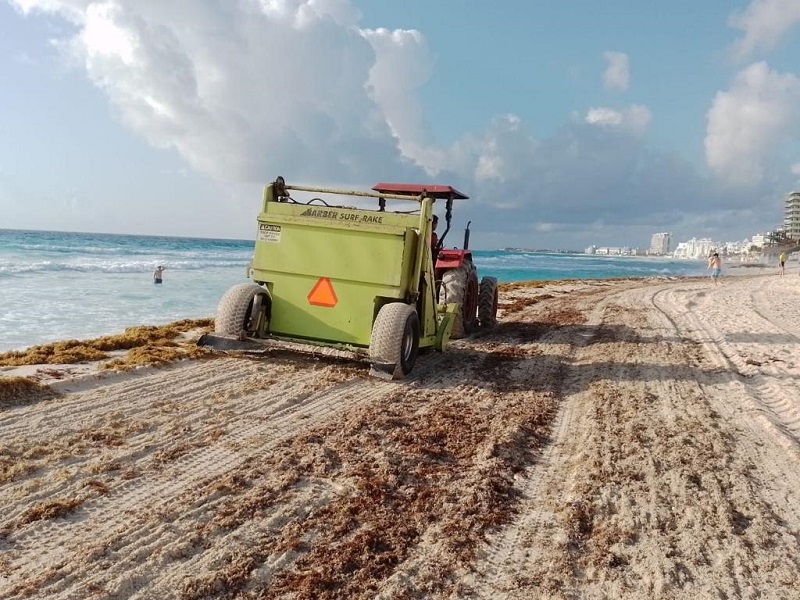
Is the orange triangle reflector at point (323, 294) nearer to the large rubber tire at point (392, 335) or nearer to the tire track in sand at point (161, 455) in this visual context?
the large rubber tire at point (392, 335)

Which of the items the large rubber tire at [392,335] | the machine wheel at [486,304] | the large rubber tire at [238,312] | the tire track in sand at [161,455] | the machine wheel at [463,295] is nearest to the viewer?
the tire track in sand at [161,455]

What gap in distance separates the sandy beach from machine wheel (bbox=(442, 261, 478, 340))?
98.1 inches

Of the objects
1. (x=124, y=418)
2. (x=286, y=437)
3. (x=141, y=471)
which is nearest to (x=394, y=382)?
(x=286, y=437)

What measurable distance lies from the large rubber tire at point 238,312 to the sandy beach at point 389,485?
1.33 feet

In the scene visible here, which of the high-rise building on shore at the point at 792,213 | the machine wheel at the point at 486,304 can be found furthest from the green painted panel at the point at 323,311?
the high-rise building on shore at the point at 792,213

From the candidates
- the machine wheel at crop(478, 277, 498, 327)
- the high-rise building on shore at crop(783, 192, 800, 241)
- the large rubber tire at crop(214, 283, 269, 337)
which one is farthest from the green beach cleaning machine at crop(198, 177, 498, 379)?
the high-rise building on shore at crop(783, 192, 800, 241)

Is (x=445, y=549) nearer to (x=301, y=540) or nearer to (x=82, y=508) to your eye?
(x=301, y=540)

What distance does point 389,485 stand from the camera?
13.0ft

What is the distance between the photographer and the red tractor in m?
9.82

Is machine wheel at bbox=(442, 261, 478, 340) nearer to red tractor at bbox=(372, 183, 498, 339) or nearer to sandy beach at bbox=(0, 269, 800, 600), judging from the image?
red tractor at bbox=(372, 183, 498, 339)

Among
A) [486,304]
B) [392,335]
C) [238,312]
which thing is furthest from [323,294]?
[486,304]

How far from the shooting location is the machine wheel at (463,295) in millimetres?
9781

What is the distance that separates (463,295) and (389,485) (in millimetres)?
6117

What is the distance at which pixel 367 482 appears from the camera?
398 cm
